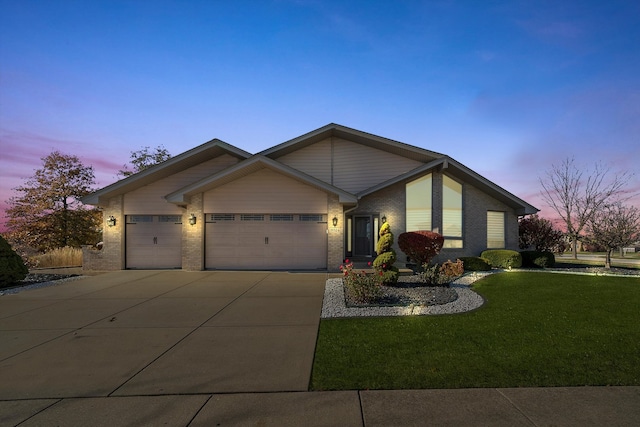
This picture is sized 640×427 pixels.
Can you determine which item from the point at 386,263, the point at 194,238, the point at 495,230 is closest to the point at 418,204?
the point at 495,230

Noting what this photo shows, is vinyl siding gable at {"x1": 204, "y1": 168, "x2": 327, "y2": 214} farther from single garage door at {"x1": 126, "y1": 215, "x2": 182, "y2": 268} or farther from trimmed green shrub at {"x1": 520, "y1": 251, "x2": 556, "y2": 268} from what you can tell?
trimmed green shrub at {"x1": 520, "y1": 251, "x2": 556, "y2": 268}

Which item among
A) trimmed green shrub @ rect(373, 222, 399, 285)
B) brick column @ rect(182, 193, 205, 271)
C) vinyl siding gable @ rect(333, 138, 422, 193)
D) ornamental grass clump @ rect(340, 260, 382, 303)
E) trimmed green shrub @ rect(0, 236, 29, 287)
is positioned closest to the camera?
ornamental grass clump @ rect(340, 260, 382, 303)

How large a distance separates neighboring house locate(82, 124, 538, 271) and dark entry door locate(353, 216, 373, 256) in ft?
0.17

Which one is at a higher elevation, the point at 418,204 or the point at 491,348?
the point at 418,204

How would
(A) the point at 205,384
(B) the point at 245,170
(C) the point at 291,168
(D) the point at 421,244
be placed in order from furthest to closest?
(B) the point at 245,170 < (C) the point at 291,168 < (D) the point at 421,244 < (A) the point at 205,384

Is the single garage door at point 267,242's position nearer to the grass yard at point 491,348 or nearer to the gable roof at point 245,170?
the gable roof at point 245,170

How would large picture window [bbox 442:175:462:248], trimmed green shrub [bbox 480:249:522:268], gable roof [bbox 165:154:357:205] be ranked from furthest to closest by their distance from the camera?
1. large picture window [bbox 442:175:462:248]
2. trimmed green shrub [bbox 480:249:522:268]
3. gable roof [bbox 165:154:357:205]

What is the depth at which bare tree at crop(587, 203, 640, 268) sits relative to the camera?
1606cm

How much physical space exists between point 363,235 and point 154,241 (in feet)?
34.0

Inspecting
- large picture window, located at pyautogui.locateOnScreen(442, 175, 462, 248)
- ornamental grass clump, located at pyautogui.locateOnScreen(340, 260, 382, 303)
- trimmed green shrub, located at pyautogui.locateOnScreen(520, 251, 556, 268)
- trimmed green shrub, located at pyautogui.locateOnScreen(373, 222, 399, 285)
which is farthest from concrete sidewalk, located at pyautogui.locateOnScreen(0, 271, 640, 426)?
trimmed green shrub, located at pyautogui.locateOnScreen(520, 251, 556, 268)

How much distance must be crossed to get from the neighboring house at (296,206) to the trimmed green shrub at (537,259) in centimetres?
132

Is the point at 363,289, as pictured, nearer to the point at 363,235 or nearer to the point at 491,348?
the point at 491,348

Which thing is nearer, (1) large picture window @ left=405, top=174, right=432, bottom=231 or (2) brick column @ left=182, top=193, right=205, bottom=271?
(2) brick column @ left=182, top=193, right=205, bottom=271

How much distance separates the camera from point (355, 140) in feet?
59.1
